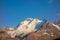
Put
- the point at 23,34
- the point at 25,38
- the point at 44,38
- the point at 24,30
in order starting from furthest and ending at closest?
the point at 24,30 → the point at 23,34 → the point at 25,38 → the point at 44,38

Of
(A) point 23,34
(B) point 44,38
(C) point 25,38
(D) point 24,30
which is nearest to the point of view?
(B) point 44,38

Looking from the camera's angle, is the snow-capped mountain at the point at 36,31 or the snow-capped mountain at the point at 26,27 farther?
the snow-capped mountain at the point at 26,27

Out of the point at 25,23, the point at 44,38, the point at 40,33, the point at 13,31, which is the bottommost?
the point at 44,38

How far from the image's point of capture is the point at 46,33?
197 ft

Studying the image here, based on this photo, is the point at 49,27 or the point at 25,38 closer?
the point at 25,38

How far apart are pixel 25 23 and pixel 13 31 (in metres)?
8.56

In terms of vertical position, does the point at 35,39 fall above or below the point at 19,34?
below

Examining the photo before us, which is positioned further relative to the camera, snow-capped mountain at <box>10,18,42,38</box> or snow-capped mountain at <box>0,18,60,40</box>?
snow-capped mountain at <box>10,18,42,38</box>

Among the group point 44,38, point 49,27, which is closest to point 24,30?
point 49,27

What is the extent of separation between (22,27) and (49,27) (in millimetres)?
11807

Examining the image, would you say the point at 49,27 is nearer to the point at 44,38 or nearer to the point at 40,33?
the point at 40,33

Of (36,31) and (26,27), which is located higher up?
(26,27)

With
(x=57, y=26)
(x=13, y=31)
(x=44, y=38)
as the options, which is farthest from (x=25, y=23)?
(x=44, y=38)

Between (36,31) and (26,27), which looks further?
(26,27)
